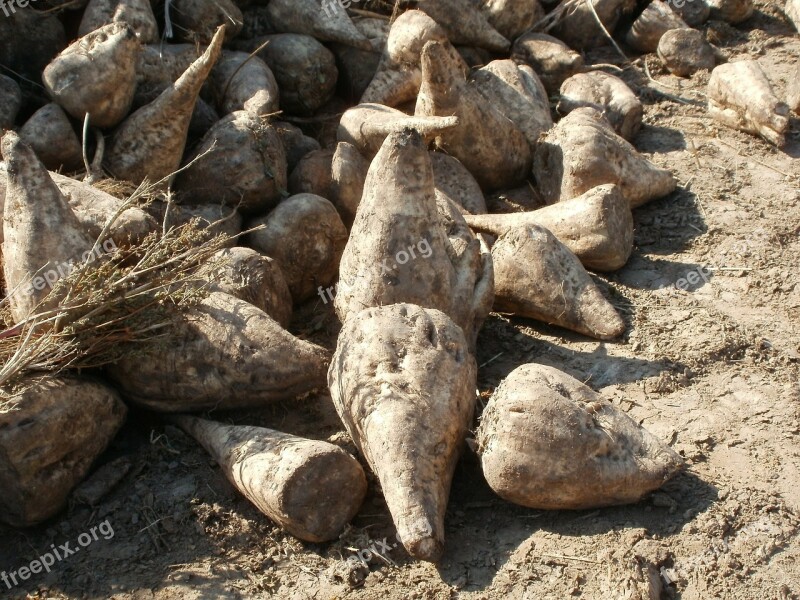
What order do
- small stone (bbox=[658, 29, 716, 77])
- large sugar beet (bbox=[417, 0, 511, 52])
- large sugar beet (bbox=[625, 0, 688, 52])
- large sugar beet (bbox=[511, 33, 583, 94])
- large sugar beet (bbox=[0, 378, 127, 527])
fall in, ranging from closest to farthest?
large sugar beet (bbox=[0, 378, 127, 527]), large sugar beet (bbox=[417, 0, 511, 52]), large sugar beet (bbox=[511, 33, 583, 94]), small stone (bbox=[658, 29, 716, 77]), large sugar beet (bbox=[625, 0, 688, 52])

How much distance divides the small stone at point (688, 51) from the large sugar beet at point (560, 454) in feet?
14.9

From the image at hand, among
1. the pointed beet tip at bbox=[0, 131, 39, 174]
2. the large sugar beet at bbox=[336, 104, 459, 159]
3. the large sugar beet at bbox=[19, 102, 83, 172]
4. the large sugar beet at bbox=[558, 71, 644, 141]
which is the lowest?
the large sugar beet at bbox=[558, 71, 644, 141]

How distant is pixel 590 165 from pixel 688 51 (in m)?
2.31

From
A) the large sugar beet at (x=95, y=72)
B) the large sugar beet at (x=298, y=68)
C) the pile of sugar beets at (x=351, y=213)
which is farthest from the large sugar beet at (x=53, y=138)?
the large sugar beet at (x=298, y=68)

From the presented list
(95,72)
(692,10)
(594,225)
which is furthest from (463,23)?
(95,72)

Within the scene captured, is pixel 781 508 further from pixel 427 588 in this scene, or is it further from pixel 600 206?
pixel 600 206

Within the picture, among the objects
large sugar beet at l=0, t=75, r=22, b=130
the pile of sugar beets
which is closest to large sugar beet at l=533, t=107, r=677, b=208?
the pile of sugar beets

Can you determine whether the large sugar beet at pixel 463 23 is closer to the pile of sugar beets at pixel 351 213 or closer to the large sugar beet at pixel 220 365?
the pile of sugar beets at pixel 351 213

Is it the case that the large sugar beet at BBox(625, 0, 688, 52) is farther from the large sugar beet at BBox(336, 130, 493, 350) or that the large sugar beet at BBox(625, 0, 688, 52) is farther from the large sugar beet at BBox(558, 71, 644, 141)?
the large sugar beet at BBox(336, 130, 493, 350)

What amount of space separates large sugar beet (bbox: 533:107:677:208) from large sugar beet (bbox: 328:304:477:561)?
208 cm

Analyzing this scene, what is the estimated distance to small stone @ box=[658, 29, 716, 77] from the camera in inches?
300

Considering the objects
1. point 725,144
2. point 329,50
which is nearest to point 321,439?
point 329,50

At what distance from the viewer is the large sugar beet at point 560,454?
3.90 metres

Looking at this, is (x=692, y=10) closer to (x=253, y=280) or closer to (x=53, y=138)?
(x=253, y=280)
